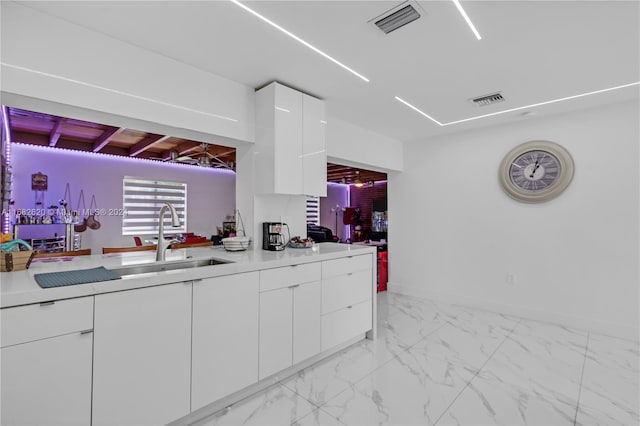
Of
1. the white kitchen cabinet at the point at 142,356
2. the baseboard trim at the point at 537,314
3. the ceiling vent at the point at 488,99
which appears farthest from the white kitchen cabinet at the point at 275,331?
the baseboard trim at the point at 537,314

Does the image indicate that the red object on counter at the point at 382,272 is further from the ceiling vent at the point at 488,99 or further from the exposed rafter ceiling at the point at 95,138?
the exposed rafter ceiling at the point at 95,138

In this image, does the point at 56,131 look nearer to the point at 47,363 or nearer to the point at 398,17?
the point at 47,363

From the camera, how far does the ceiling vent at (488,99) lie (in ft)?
9.86

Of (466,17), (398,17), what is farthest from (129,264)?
(466,17)

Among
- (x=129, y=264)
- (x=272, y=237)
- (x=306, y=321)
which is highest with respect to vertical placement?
(x=272, y=237)

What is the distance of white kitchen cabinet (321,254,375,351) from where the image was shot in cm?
258

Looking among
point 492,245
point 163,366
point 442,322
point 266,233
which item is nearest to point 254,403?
point 163,366

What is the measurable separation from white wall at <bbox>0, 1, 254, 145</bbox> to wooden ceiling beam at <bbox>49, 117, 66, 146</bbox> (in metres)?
2.54

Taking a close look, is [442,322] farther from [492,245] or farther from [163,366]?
[163,366]

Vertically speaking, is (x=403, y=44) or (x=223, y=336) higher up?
(x=403, y=44)

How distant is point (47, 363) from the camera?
4.33 ft

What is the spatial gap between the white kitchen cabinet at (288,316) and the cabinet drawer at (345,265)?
102 millimetres

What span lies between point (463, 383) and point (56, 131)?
576cm

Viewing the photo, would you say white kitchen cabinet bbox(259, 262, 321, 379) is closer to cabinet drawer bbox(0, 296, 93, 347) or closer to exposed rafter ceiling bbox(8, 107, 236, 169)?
cabinet drawer bbox(0, 296, 93, 347)
